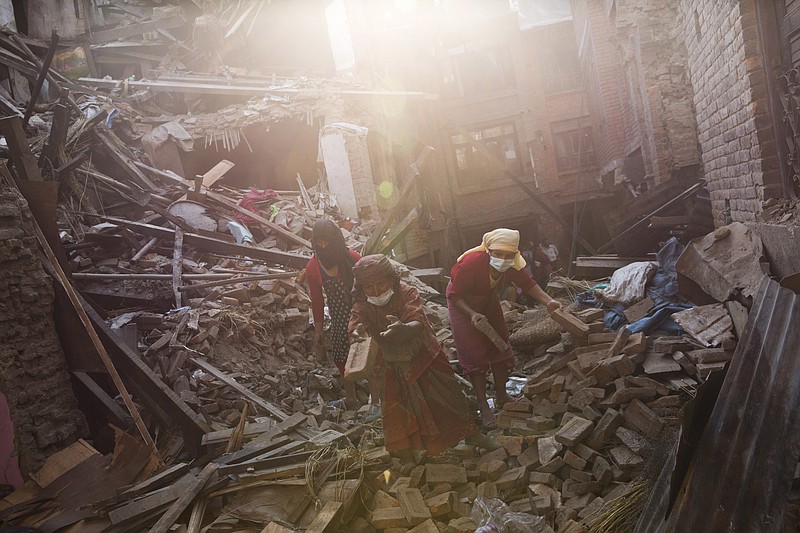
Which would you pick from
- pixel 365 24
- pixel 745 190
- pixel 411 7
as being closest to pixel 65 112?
pixel 365 24

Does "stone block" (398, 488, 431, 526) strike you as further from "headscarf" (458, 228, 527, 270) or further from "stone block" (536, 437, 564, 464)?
"headscarf" (458, 228, 527, 270)

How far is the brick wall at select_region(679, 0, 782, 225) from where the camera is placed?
445 cm

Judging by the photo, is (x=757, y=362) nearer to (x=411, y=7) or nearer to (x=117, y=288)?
(x=117, y=288)

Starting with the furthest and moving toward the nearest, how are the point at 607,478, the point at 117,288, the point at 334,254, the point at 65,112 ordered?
the point at 65,112, the point at 117,288, the point at 334,254, the point at 607,478

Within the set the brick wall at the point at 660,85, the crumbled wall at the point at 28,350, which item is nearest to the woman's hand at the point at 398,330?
the crumbled wall at the point at 28,350

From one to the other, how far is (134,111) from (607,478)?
582 inches

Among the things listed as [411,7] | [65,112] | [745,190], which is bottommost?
[745,190]

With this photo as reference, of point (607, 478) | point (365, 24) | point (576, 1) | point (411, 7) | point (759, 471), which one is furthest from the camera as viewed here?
point (411, 7)

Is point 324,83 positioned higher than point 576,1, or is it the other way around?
point 576,1

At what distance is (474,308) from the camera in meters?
4.77

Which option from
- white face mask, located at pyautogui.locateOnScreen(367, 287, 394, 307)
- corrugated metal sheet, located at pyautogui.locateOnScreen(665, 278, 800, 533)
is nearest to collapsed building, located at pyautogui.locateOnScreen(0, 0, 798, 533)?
corrugated metal sheet, located at pyautogui.locateOnScreen(665, 278, 800, 533)

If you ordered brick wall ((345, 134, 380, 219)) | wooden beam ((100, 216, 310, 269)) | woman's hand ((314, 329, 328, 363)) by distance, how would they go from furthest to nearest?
brick wall ((345, 134, 380, 219))
wooden beam ((100, 216, 310, 269))
woman's hand ((314, 329, 328, 363))

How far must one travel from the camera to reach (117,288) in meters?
7.38

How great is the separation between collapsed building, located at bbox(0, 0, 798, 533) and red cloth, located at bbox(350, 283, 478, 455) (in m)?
0.26
